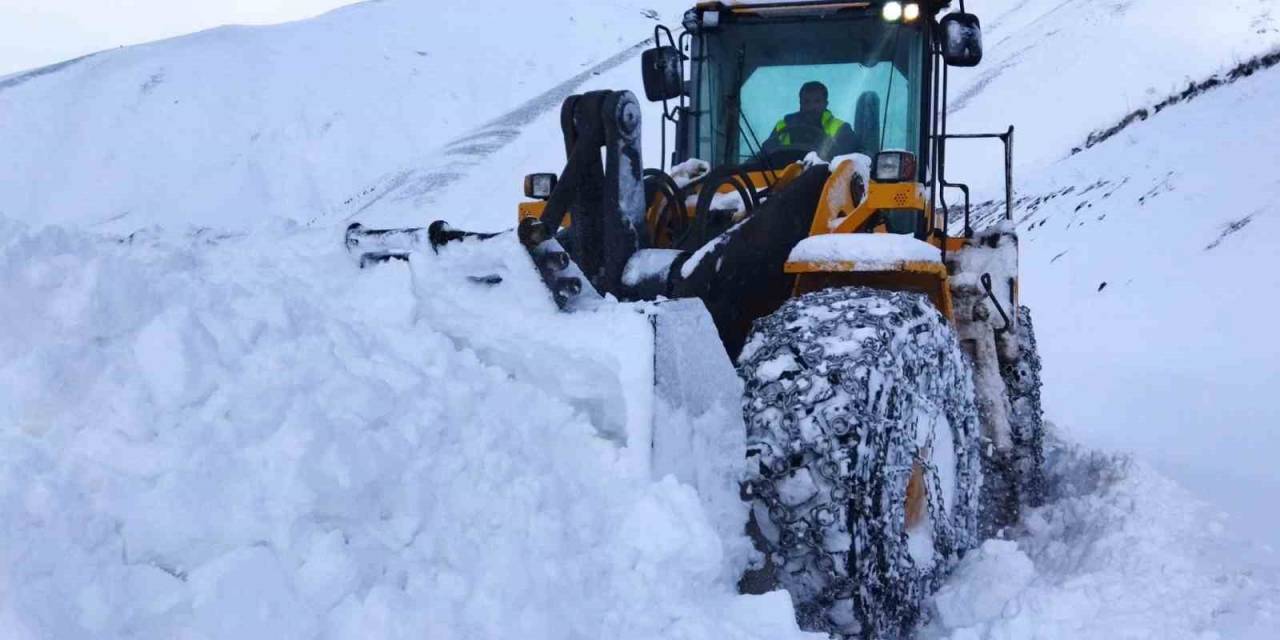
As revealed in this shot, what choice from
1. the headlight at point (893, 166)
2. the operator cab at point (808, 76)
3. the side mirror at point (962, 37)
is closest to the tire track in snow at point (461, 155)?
the operator cab at point (808, 76)

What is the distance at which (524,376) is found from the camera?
2.89m

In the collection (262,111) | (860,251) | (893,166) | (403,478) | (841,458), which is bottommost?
(262,111)

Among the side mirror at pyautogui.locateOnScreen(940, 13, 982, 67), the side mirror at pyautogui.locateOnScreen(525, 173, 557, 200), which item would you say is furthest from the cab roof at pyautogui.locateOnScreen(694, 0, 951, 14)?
the side mirror at pyautogui.locateOnScreen(525, 173, 557, 200)

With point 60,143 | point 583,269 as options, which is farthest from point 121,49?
point 583,269

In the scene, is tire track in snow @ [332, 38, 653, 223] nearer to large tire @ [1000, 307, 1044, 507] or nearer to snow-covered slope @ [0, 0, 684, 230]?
snow-covered slope @ [0, 0, 684, 230]

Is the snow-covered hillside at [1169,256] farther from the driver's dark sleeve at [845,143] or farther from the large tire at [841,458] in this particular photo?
the driver's dark sleeve at [845,143]

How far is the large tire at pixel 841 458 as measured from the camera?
2.84 metres

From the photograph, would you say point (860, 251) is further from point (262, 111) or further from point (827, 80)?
point (262, 111)

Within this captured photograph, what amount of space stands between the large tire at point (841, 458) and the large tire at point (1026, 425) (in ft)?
5.93

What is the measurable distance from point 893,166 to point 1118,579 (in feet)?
5.17

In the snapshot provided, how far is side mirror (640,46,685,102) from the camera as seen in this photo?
5262mm

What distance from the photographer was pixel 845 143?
16.5 feet

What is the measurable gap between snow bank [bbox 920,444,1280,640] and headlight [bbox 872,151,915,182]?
1.32 m

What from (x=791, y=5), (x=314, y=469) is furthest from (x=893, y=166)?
(x=314, y=469)
